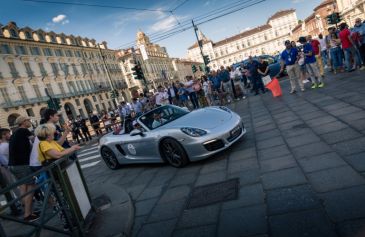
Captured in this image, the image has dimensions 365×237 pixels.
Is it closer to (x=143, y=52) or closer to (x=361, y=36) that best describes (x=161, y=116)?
(x=361, y=36)

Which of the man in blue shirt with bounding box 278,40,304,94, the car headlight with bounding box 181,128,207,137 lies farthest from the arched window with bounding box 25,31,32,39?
the car headlight with bounding box 181,128,207,137

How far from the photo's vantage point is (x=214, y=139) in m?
5.49

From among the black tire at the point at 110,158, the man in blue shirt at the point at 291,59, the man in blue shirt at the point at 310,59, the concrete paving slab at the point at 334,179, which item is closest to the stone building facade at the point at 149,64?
the man in blue shirt at the point at 291,59

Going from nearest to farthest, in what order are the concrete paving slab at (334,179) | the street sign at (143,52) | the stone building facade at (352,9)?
the concrete paving slab at (334,179), the stone building facade at (352,9), the street sign at (143,52)

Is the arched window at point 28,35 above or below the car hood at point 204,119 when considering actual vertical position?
above

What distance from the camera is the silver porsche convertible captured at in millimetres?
5551

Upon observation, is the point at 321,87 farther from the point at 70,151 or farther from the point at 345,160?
the point at 70,151

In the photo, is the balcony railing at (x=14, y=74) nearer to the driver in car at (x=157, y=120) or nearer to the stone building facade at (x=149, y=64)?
the stone building facade at (x=149, y=64)

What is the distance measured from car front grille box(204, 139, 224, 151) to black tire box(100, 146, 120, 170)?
3.08 m

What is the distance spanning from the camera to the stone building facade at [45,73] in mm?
42625

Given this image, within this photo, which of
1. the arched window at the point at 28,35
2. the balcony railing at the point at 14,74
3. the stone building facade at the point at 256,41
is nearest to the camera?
the balcony railing at the point at 14,74

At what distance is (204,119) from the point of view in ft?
20.0

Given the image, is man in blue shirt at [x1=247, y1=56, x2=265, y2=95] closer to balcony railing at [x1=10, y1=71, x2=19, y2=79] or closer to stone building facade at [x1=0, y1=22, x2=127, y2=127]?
stone building facade at [x1=0, y1=22, x2=127, y2=127]

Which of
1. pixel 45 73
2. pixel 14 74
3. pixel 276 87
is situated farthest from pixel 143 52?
pixel 276 87
